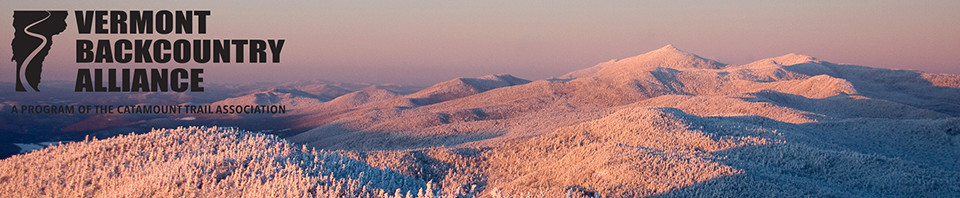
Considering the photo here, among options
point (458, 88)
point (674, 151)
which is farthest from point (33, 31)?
point (458, 88)

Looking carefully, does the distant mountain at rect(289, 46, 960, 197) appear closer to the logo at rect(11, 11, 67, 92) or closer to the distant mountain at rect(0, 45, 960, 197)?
the distant mountain at rect(0, 45, 960, 197)

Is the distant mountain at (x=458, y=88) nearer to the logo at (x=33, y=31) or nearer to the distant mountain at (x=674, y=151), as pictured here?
the distant mountain at (x=674, y=151)

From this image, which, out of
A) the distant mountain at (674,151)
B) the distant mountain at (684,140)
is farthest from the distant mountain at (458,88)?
the distant mountain at (674,151)

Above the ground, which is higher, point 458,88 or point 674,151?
point 674,151

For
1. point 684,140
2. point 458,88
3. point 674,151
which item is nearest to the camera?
point 674,151

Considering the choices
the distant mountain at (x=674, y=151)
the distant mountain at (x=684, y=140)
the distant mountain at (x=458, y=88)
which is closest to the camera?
the distant mountain at (x=674, y=151)

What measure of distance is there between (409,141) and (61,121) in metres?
29.4

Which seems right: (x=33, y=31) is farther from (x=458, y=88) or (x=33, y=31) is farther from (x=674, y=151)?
(x=458, y=88)

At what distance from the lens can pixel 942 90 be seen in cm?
4334

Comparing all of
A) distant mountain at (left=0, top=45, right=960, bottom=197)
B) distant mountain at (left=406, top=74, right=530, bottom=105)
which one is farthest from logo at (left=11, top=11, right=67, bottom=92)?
distant mountain at (left=406, top=74, right=530, bottom=105)

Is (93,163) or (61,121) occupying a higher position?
(93,163)

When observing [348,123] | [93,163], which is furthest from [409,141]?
[93,163]

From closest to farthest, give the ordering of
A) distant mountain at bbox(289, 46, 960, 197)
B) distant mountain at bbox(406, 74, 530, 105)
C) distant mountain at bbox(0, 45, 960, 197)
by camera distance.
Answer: distant mountain at bbox(0, 45, 960, 197) < distant mountain at bbox(289, 46, 960, 197) < distant mountain at bbox(406, 74, 530, 105)

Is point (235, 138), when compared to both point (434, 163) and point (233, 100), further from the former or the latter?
point (233, 100)
